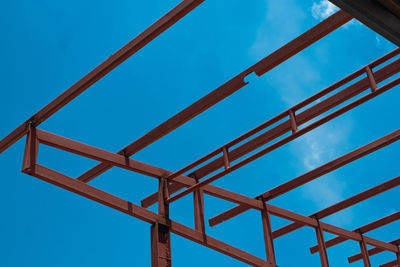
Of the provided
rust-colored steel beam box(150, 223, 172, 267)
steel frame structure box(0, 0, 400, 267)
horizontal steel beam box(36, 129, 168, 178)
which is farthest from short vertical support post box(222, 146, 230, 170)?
rust-colored steel beam box(150, 223, 172, 267)

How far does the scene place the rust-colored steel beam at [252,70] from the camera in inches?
393

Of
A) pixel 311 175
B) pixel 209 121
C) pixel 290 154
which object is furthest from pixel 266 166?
pixel 311 175

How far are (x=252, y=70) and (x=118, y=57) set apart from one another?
8.90ft

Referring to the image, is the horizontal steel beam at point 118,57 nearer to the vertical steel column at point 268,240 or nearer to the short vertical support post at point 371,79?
the short vertical support post at point 371,79

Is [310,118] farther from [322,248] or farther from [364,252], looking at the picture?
[364,252]

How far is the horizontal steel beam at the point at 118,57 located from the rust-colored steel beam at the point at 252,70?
1950 mm

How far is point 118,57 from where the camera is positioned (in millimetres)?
10844

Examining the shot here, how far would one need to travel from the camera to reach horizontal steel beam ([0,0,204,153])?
9766mm

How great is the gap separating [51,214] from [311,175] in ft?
144

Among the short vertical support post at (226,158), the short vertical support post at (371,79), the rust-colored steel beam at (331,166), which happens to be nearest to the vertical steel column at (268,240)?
the rust-colored steel beam at (331,166)

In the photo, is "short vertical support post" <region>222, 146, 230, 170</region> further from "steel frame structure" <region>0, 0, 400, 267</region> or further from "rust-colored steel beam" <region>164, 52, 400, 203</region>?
"rust-colored steel beam" <region>164, 52, 400, 203</region>

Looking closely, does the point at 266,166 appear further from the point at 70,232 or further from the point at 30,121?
the point at 30,121

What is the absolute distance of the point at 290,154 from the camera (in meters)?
63.6

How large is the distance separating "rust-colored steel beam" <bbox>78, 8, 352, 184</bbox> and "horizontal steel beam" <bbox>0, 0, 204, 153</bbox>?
6.40 ft
